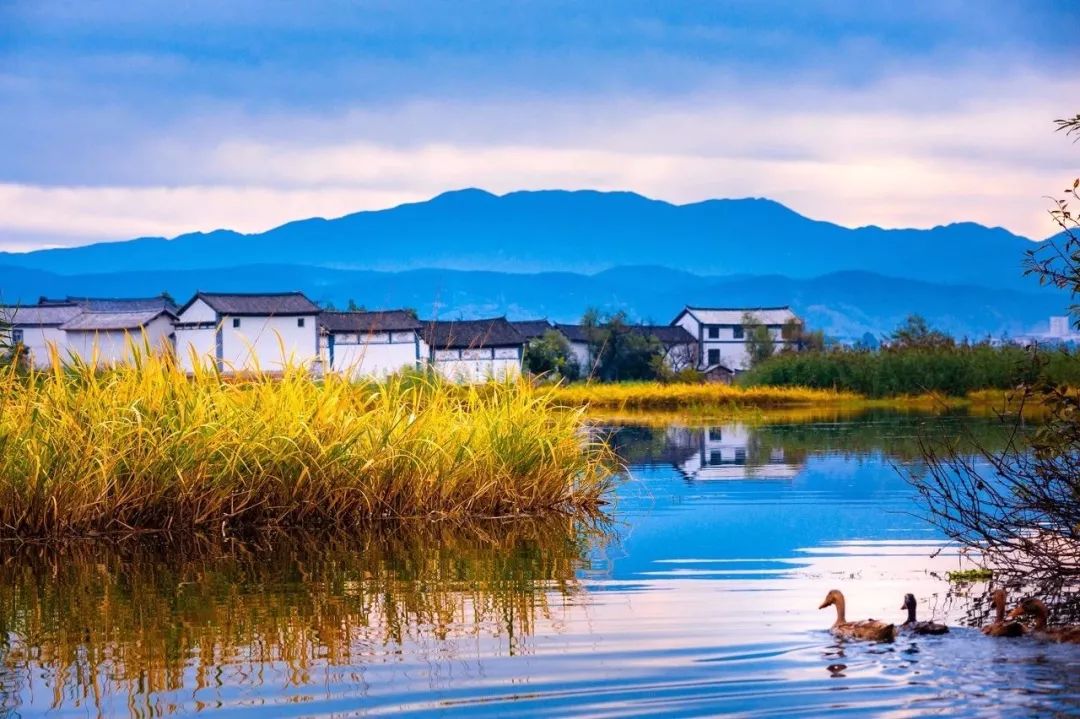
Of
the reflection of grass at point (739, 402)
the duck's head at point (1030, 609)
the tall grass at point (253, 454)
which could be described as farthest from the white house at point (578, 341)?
the duck's head at point (1030, 609)

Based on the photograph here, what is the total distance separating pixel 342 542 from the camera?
41.5ft

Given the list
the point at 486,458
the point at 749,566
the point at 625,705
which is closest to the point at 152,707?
the point at 625,705

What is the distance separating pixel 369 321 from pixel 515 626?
63491 mm

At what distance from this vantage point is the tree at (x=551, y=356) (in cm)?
6337

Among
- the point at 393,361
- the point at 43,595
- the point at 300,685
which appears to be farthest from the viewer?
the point at 393,361

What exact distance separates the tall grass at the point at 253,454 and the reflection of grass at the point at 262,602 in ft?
1.92

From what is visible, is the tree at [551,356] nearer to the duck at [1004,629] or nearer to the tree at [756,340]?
the tree at [756,340]

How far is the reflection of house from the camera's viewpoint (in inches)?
802

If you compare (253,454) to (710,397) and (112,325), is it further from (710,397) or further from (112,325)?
(112,325)

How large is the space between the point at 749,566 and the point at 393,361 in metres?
60.4

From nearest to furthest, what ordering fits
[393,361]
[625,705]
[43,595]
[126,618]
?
[625,705], [126,618], [43,595], [393,361]

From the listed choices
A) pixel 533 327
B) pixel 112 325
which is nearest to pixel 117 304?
pixel 112 325

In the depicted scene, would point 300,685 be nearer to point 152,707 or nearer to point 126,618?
point 152,707

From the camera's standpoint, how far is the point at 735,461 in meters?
23.0
